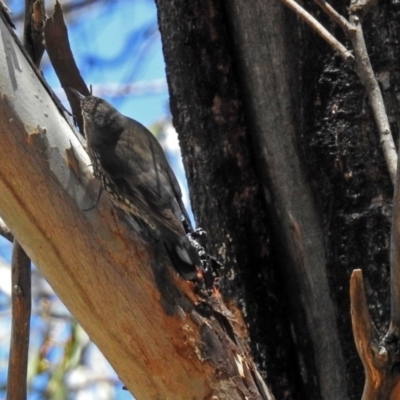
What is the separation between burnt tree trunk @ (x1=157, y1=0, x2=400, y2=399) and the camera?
1947 millimetres

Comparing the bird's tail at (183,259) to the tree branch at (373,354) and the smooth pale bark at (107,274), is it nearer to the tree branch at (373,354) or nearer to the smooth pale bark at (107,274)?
the smooth pale bark at (107,274)

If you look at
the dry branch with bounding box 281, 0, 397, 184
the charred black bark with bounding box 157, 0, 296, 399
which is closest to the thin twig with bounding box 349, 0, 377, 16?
the dry branch with bounding box 281, 0, 397, 184

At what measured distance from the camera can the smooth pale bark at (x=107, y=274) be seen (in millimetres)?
1666

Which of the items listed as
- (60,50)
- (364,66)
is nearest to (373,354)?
(364,66)

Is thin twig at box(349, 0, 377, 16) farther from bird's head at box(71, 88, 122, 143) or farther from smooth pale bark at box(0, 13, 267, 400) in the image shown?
bird's head at box(71, 88, 122, 143)

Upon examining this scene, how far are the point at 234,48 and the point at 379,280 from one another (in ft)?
2.14

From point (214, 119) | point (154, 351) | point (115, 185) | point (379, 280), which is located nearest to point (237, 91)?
point (214, 119)

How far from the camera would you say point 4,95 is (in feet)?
5.55

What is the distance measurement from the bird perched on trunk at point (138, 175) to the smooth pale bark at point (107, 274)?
6 centimetres

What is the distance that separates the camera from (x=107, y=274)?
1.67 metres

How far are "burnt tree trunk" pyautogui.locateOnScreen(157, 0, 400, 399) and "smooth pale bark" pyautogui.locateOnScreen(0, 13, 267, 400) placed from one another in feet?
1.12

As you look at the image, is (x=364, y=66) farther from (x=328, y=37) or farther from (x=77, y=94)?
(x=77, y=94)

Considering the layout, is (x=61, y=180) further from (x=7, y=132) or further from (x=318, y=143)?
(x=318, y=143)

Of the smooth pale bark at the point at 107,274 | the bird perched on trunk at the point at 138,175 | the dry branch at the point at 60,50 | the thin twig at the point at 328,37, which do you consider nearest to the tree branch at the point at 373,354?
the smooth pale bark at the point at 107,274
